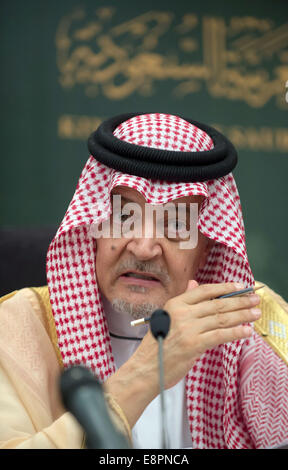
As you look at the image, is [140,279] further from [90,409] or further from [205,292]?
[90,409]

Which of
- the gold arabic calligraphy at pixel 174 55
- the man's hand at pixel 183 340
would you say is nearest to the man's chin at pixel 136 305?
the man's hand at pixel 183 340

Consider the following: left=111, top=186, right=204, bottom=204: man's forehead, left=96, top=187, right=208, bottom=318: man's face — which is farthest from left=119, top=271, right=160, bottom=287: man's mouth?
left=111, top=186, right=204, bottom=204: man's forehead

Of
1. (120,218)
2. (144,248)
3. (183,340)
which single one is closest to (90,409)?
(183,340)

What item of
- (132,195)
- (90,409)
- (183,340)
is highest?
(132,195)

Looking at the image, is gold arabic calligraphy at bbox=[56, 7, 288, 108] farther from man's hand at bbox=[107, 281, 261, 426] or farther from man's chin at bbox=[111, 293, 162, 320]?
man's hand at bbox=[107, 281, 261, 426]

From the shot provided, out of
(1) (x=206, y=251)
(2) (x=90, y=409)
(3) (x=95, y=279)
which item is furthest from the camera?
(1) (x=206, y=251)

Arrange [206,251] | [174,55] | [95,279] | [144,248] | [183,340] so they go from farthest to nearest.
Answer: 1. [174,55]
2. [206,251]
3. [95,279]
4. [144,248]
5. [183,340]

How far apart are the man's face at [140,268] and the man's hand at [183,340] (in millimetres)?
350

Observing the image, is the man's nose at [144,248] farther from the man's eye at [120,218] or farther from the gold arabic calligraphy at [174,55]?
the gold arabic calligraphy at [174,55]

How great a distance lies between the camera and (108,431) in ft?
2.54

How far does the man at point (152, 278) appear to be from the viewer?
1.90 m

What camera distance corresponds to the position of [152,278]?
1.91 meters

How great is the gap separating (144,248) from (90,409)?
3.58 feet

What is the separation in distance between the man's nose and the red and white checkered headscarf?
0.13m
